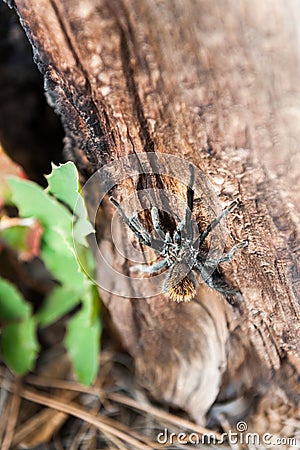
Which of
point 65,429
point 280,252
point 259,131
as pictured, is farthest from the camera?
point 65,429

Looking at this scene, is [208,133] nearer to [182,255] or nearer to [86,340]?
[182,255]

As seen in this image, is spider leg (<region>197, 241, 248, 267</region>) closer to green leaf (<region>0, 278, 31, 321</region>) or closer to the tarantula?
the tarantula

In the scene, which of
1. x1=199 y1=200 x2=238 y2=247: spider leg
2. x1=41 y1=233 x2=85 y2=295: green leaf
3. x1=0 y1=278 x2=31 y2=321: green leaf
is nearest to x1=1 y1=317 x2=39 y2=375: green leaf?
x1=0 y1=278 x2=31 y2=321: green leaf

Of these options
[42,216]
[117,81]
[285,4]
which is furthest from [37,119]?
[285,4]

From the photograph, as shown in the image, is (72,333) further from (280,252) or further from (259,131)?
(259,131)

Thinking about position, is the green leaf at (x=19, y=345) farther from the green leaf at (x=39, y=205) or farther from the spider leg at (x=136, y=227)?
the spider leg at (x=136, y=227)

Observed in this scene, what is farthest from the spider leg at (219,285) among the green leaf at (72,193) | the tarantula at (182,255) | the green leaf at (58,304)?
the green leaf at (58,304)
